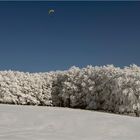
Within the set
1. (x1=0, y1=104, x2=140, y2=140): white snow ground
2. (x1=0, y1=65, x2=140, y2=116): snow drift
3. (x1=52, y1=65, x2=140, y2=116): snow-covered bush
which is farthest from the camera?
(x1=0, y1=65, x2=140, y2=116): snow drift

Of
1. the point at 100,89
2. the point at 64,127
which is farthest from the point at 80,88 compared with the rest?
the point at 64,127

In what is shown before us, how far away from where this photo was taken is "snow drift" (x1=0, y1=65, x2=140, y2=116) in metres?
22.7

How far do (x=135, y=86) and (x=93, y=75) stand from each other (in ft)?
15.9

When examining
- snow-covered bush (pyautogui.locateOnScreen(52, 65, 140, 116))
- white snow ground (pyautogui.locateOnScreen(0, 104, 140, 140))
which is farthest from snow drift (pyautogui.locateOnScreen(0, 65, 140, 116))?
white snow ground (pyautogui.locateOnScreen(0, 104, 140, 140))

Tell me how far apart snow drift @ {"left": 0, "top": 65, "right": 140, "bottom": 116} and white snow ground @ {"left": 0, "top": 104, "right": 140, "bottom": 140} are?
841 cm

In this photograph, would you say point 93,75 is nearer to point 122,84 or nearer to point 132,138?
point 122,84

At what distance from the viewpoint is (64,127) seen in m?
12.4

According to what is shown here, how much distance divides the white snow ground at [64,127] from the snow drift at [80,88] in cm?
841

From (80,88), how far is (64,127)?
15282 millimetres

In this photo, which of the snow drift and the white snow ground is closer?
the white snow ground

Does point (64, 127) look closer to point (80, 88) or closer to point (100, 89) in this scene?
point (100, 89)

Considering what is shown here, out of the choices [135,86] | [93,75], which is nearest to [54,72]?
[93,75]

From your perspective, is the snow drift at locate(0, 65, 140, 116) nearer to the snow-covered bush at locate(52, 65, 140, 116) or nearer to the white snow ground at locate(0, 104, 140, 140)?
the snow-covered bush at locate(52, 65, 140, 116)

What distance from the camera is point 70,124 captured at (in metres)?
12.9
